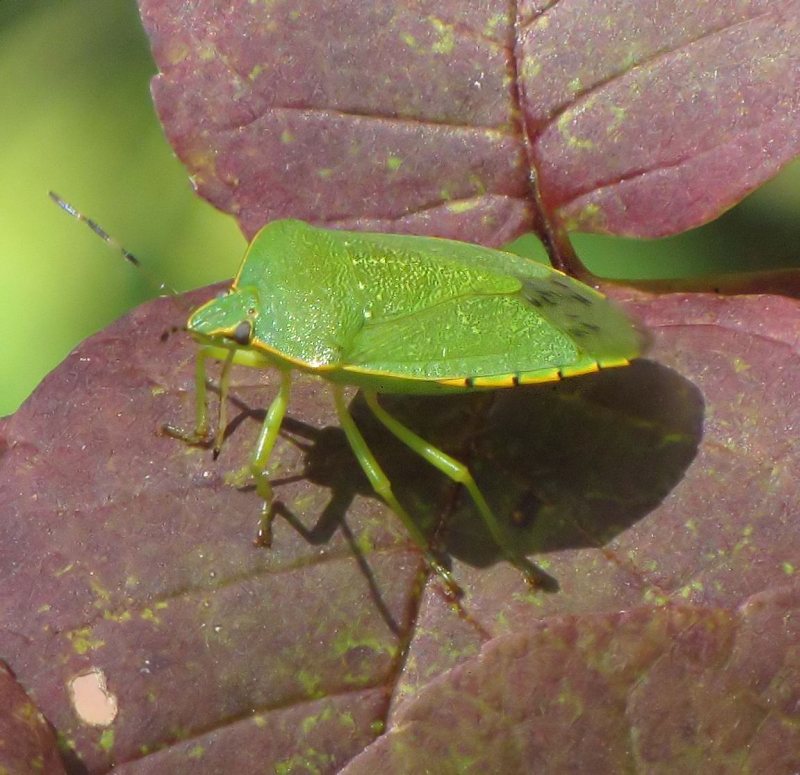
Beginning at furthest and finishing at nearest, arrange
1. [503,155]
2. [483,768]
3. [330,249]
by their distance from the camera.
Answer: [330,249] → [503,155] → [483,768]

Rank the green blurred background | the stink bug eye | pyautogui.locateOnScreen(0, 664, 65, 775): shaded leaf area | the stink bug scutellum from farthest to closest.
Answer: the green blurred background, the stink bug eye, the stink bug scutellum, pyautogui.locateOnScreen(0, 664, 65, 775): shaded leaf area

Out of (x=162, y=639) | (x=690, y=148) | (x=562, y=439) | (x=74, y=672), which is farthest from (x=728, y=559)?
(x=74, y=672)

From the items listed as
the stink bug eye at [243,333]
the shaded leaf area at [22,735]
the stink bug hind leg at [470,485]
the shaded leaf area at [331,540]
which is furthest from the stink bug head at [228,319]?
the shaded leaf area at [22,735]

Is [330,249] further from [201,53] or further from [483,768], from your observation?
[483,768]

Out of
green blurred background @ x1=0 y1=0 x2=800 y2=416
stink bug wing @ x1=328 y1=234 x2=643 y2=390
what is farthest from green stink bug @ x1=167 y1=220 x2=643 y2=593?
green blurred background @ x1=0 y1=0 x2=800 y2=416

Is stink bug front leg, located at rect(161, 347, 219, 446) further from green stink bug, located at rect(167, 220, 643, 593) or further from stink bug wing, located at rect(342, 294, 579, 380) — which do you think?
stink bug wing, located at rect(342, 294, 579, 380)

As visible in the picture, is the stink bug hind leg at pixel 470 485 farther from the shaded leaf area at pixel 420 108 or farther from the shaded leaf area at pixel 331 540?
the shaded leaf area at pixel 420 108
